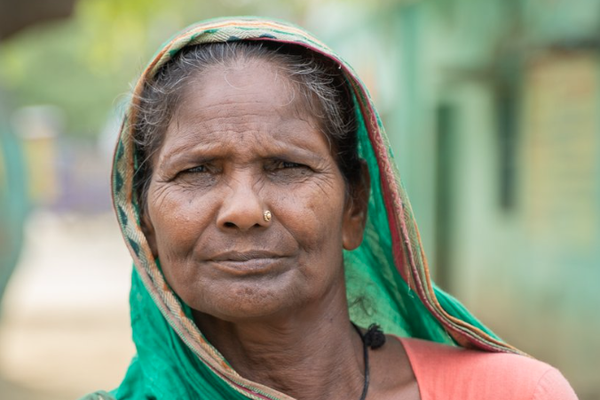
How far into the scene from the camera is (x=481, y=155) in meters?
8.87

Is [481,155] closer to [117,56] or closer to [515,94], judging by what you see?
[515,94]

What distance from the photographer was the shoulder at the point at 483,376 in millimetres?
1787


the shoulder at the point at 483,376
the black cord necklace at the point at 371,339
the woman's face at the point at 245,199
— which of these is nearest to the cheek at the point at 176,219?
the woman's face at the point at 245,199

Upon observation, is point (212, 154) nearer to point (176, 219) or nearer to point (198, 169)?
point (198, 169)

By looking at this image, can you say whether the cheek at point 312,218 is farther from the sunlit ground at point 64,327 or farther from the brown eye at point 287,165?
A: the sunlit ground at point 64,327

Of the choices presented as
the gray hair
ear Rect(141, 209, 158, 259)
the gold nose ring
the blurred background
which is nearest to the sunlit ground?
the blurred background

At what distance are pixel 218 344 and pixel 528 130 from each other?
6.37m

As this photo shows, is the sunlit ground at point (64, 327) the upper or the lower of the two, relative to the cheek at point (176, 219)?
lower

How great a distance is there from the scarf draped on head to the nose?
0.28 meters

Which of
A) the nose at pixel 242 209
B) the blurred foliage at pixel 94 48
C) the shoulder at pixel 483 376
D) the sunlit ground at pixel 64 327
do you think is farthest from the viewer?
the blurred foliage at pixel 94 48

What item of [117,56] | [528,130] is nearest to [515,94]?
[528,130]

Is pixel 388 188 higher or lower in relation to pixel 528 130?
higher

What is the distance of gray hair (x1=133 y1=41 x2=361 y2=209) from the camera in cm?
183

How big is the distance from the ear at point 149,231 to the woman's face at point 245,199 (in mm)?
67
